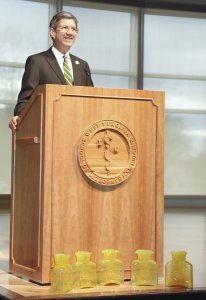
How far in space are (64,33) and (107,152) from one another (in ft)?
2.36

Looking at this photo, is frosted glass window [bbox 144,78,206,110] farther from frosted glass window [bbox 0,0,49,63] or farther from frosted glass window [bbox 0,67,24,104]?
frosted glass window [bbox 0,67,24,104]

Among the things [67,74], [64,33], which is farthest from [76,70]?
[64,33]

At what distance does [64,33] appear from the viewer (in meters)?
3.99

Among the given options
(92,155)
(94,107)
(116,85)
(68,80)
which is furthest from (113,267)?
(116,85)

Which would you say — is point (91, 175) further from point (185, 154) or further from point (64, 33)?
point (185, 154)

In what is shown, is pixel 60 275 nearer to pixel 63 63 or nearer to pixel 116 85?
→ pixel 63 63

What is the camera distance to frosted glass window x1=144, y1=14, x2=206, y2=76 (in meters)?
11.5

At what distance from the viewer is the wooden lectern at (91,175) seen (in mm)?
3660

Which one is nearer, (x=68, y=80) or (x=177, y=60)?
(x=68, y=80)

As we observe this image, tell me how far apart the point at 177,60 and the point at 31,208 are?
8199 mm

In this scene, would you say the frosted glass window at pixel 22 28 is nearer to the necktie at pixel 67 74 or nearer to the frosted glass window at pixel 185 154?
the frosted glass window at pixel 185 154

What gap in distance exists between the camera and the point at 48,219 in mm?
3643

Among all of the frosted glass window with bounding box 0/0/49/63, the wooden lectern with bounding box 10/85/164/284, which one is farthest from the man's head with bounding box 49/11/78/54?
the frosted glass window with bounding box 0/0/49/63

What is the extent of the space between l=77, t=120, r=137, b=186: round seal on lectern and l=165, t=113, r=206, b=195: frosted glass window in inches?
304
